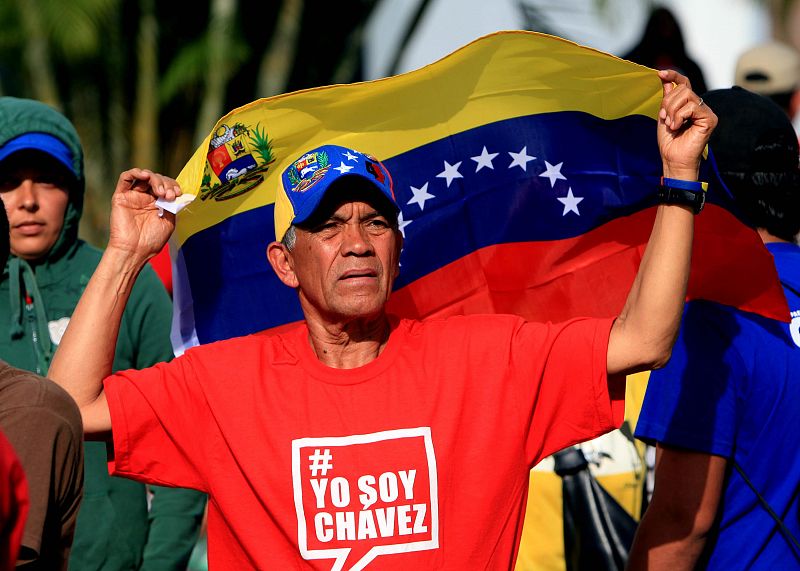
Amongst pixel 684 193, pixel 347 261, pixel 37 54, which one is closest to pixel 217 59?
pixel 37 54

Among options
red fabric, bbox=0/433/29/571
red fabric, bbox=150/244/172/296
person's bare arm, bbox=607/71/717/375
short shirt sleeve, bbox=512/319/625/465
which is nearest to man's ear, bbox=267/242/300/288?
short shirt sleeve, bbox=512/319/625/465

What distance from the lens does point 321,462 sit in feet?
10.9

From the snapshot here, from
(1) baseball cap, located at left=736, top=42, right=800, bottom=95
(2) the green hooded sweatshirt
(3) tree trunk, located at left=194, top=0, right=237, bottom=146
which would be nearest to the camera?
(2) the green hooded sweatshirt

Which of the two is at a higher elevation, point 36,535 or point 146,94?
point 146,94

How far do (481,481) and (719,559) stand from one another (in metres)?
0.76

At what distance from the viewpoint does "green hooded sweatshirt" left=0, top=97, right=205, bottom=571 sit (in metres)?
4.44

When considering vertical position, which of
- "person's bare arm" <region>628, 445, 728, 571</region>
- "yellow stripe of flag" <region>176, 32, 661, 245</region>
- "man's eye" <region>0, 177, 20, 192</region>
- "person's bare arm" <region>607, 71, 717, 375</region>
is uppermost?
"man's eye" <region>0, 177, 20, 192</region>

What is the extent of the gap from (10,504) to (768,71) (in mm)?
5777

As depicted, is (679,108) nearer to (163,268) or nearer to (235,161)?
(235,161)

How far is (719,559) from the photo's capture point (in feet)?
12.0

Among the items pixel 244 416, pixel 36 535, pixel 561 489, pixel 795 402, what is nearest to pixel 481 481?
pixel 244 416

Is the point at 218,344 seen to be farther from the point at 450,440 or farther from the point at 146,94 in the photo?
the point at 146,94

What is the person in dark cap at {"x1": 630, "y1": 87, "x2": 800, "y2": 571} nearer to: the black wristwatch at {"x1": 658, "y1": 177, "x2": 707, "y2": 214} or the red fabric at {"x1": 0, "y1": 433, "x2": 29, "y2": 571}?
the black wristwatch at {"x1": 658, "y1": 177, "x2": 707, "y2": 214}

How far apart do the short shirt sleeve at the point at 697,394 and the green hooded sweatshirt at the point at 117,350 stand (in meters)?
1.79
